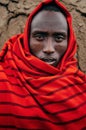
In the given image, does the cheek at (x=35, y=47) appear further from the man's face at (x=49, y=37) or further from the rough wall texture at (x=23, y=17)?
the rough wall texture at (x=23, y=17)

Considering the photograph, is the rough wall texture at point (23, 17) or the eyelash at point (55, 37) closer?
the eyelash at point (55, 37)

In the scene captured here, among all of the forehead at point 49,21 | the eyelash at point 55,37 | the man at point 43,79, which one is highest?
the forehead at point 49,21

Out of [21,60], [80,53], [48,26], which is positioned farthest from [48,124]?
[80,53]

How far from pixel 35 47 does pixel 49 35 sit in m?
0.09

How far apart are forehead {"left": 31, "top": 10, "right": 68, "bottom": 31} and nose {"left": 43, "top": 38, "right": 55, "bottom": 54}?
62mm

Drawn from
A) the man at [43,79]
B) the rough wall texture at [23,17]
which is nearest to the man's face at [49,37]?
the man at [43,79]

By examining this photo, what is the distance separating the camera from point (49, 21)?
2023mm

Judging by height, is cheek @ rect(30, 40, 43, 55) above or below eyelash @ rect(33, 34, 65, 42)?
below

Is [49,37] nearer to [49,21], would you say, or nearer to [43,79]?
[49,21]

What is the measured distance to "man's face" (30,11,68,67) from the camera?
1.99 m

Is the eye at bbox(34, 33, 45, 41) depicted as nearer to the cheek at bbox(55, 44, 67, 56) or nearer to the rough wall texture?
the cheek at bbox(55, 44, 67, 56)

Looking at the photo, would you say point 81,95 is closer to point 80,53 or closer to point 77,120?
point 77,120

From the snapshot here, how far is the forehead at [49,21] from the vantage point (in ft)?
6.62

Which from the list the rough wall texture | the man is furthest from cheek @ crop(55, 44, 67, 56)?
the rough wall texture
